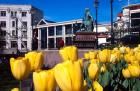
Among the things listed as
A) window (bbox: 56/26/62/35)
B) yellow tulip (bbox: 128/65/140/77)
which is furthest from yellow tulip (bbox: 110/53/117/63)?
window (bbox: 56/26/62/35)

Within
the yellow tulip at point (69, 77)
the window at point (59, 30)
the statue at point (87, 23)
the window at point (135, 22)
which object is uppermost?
the window at point (135, 22)

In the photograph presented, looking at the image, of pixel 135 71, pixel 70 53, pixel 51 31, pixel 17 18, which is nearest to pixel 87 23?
pixel 135 71

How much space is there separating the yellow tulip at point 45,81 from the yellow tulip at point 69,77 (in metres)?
0.05

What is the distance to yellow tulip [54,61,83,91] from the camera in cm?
123

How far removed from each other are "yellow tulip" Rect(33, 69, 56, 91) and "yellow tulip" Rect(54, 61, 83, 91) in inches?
2.0

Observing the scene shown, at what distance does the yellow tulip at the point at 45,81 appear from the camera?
1.30 meters

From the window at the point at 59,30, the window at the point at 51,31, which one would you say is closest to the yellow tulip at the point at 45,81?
the window at the point at 59,30

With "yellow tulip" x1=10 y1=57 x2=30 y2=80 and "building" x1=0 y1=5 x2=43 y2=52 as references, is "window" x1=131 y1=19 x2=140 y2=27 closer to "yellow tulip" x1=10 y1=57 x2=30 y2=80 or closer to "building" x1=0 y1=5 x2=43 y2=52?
"building" x1=0 y1=5 x2=43 y2=52

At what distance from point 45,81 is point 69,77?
118mm

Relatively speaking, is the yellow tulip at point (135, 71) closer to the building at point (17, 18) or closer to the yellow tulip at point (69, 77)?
the yellow tulip at point (69, 77)

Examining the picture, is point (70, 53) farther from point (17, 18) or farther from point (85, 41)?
point (17, 18)

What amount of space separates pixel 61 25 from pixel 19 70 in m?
84.9

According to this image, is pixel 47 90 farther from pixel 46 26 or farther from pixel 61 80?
pixel 46 26

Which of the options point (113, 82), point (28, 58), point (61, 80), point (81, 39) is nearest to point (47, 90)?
point (61, 80)
